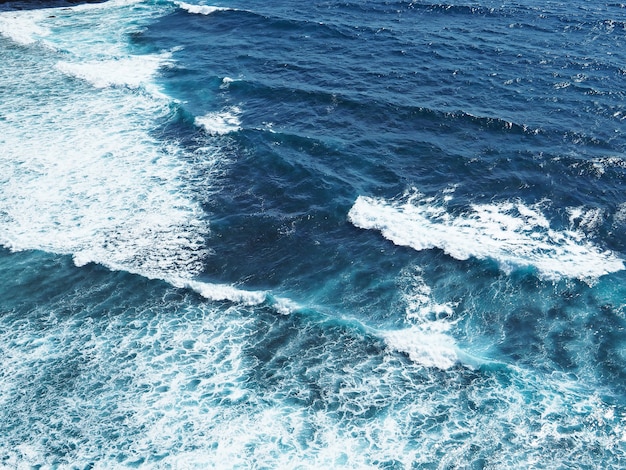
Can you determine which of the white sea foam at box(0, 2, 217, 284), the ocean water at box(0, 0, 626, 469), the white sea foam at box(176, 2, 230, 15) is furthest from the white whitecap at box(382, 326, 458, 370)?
the white sea foam at box(176, 2, 230, 15)

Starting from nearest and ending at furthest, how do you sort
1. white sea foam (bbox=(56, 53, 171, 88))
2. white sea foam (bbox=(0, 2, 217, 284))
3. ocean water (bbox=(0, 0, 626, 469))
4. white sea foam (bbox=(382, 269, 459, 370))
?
ocean water (bbox=(0, 0, 626, 469))
white sea foam (bbox=(382, 269, 459, 370))
white sea foam (bbox=(0, 2, 217, 284))
white sea foam (bbox=(56, 53, 171, 88))

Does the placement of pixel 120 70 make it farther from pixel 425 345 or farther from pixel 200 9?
pixel 425 345

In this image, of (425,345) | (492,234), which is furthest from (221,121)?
(425,345)

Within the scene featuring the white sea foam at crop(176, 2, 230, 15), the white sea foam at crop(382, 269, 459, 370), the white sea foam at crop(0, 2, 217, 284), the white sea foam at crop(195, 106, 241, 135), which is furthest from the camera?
the white sea foam at crop(176, 2, 230, 15)

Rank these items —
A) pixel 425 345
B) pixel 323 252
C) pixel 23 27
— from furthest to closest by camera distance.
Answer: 1. pixel 23 27
2. pixel 323 252
3. pixel 425 345

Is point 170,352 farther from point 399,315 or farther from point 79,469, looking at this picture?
point 399,315

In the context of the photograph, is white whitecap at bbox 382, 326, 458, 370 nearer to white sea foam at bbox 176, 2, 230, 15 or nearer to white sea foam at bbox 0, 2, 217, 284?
white sea foam at bbox 0, 2, 217, 284

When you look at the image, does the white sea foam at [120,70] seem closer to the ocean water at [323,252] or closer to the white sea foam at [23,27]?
the ocean water at [323,252]
